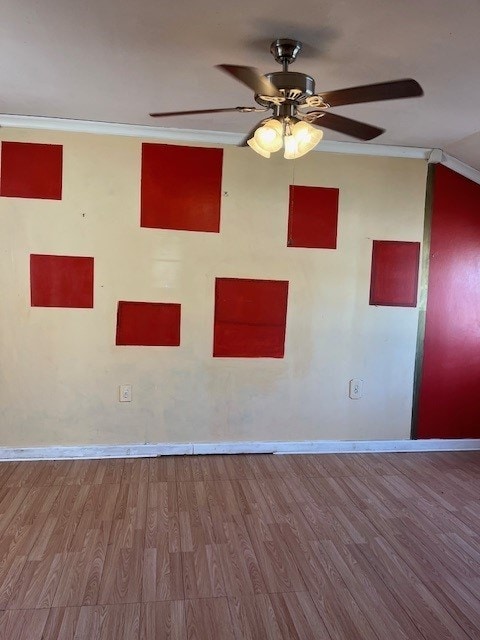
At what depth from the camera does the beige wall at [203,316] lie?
3100 mm

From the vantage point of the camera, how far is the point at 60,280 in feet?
10.2

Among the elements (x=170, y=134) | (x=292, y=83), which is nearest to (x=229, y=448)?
(x=170, y=134)

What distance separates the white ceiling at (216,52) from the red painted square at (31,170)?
26 centimetres

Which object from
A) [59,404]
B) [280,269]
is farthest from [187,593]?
[280,269]

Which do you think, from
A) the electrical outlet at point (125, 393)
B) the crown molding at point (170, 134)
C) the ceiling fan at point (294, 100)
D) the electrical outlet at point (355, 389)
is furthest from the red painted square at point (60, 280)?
the electrical outlet at point (355, 389)

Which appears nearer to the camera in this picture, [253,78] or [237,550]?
[253,78]

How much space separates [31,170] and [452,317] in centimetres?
311

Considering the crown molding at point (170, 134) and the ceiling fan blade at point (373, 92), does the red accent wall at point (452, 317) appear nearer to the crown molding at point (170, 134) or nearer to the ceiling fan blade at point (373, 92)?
the crown molding at point (170, 134)

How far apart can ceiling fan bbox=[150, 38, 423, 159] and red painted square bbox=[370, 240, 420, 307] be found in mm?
1497

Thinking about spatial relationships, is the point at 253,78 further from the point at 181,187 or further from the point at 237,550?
the point at 237,550

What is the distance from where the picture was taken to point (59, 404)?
3172 mm

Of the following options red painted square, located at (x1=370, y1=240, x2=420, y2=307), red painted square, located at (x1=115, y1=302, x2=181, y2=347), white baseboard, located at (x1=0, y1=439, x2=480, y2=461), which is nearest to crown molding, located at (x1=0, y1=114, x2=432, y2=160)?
red painted square, located at (x1=370, y1=240, x2=420, y2=307)

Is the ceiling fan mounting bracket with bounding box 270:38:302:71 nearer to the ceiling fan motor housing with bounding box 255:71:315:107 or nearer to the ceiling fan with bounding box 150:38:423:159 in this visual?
the ceiling fan with bounding box 150:38:423:159

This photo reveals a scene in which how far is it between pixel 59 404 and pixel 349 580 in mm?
2103
